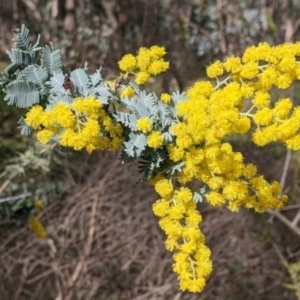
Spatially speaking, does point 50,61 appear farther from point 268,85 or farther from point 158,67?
point 268,85

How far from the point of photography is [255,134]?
4.68 feet

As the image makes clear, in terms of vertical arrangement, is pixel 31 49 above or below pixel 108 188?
below

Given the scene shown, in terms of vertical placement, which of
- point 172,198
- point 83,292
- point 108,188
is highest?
point 108,188

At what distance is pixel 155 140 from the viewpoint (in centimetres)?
141

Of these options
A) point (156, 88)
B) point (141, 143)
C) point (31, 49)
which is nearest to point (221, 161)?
point (141, 143)

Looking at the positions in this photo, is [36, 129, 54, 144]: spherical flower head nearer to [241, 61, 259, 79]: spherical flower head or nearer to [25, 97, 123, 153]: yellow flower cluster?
[25, 97, 123, 153]: yellow flower cluster

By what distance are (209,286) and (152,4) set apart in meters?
2.76

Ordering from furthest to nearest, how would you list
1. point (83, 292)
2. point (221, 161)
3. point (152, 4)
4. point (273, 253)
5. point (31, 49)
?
point (152, 4) → point (273, 253) → point (83, 292) → point (31, 49) → point (221, 161)

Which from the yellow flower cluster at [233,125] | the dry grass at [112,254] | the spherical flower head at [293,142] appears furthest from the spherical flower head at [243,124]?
the dry grass at [112,254]

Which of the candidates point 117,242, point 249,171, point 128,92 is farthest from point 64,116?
point 117,242

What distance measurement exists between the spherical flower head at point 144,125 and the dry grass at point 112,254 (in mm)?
2408

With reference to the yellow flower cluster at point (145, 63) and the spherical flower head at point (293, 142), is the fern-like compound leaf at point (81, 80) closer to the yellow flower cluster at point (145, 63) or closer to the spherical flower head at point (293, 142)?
the yellow flower cluster at point (145, 63)

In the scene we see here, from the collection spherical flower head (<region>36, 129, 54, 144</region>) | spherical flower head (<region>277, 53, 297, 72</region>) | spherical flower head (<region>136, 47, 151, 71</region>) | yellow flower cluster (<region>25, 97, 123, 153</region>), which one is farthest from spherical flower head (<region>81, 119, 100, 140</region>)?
spherical flower head (<region>277, 53, 297, 72</region>)

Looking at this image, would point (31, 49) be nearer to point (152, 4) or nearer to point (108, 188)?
point (108, 188)
